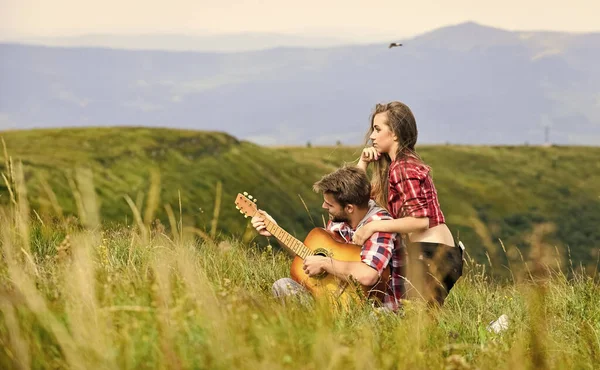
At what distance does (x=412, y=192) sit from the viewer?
6867 mm

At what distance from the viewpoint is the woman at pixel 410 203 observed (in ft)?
22.5

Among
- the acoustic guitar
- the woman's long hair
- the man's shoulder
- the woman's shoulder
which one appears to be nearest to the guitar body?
the acoustic guitar

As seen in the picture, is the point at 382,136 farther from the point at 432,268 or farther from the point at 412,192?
the point at 432,268

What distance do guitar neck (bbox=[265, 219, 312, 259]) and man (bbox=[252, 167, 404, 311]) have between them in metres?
0.06

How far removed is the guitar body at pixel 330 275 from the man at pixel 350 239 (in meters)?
0.09

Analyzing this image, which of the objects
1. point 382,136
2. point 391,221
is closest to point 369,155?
point 382,136

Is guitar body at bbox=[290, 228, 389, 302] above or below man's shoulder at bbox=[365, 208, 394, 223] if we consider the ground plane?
below

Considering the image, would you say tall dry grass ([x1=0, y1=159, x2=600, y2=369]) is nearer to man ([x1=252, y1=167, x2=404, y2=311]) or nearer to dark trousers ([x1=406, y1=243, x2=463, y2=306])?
man ([x1=252, y1=167, x2=404, y2=311])

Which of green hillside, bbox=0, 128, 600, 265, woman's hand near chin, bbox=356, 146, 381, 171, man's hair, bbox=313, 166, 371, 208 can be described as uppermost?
woman's hand near chin, bbox=356, 146, 381, 171

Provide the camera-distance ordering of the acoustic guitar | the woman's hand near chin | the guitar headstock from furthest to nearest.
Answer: the woman's hand near chin < the guitar headstock < the acoustic guitar

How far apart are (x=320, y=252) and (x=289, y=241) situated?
292 mm

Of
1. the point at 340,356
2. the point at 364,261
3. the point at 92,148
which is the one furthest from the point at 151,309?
the point at 92,148

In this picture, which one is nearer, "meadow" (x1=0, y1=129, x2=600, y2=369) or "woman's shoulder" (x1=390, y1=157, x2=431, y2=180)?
"meadow" (x1=0, y1=129, x2=600, y2=369)

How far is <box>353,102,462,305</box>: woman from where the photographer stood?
6.86 meters
